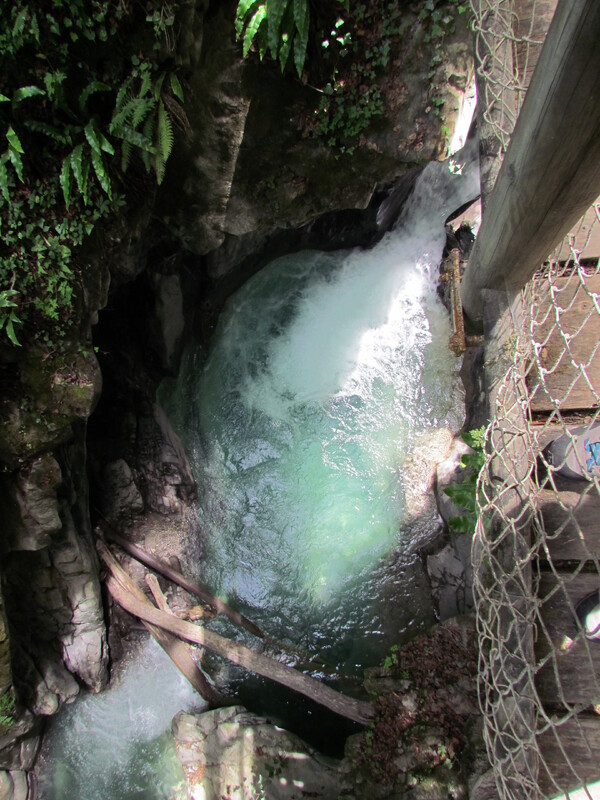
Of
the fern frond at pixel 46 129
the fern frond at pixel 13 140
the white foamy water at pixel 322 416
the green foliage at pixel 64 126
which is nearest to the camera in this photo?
the fern frond at pixel 13 140

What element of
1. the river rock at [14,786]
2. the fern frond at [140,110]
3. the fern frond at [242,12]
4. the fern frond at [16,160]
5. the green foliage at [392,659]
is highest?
the fern frond at [242,12]

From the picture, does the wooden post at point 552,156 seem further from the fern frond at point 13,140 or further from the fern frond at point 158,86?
the fern frond at point 13,140

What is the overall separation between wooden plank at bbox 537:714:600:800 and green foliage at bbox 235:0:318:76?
17.8 feet

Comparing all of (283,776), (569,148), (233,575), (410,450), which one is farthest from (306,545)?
(569,148)

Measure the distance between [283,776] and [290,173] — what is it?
709cm

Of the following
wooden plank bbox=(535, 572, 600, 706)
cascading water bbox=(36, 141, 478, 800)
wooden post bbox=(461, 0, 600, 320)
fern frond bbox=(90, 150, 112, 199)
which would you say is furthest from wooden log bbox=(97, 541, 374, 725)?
wooden post bbox=(461, 0, 600, 320)

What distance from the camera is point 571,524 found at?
9.65 ft

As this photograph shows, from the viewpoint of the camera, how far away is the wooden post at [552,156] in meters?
1.95

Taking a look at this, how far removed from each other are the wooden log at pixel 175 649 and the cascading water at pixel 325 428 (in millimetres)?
283

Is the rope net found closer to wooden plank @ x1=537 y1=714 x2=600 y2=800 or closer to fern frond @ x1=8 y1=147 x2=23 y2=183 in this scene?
wooden plank @ x1=537 y1=714 x2=600 y2=800

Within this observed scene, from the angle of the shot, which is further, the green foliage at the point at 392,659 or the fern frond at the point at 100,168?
the green foliage at the point at 392,659

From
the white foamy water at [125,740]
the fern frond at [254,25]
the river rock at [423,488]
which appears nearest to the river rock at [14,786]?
the white foamy water at [125,740]

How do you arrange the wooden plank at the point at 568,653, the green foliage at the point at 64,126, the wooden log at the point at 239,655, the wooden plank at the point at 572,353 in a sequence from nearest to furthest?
the wooden plank at the point at 568,653, the wooden plank at the point at 572,353, the green foliage at the point at 64,126, the wooden log at the point at 239,655

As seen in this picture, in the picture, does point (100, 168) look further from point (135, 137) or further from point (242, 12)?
point (242, 12)
